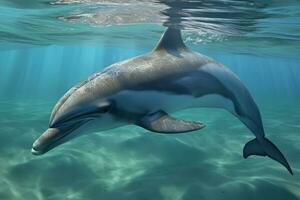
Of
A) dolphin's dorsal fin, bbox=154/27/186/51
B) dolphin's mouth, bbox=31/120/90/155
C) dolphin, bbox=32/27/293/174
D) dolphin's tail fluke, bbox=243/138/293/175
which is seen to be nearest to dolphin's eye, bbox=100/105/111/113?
dolphin, bbox=32/27/293/174

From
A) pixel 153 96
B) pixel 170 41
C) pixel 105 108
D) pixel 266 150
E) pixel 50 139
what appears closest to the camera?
pixel 50 139

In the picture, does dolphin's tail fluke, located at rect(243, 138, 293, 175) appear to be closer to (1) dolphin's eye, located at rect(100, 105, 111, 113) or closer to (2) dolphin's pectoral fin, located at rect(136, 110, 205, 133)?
(2) dolphin's pectoral fin, located at rect(136, 110, 205, 133)

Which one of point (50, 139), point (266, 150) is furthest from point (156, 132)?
point (266, 150)

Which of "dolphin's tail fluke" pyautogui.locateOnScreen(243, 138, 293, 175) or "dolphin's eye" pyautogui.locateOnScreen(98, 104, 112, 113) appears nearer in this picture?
"dolphin's eye" pyautogui.locateOnScreen(98, 104, 112, 113)

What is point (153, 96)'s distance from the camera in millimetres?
5488

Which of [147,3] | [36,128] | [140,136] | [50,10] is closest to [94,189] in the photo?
[140,136]

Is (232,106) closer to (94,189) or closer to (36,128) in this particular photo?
(94,189)

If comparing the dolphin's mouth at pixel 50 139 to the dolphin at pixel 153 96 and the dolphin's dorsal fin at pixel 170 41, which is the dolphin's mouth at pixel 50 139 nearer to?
the dolphin at pixel 153 96

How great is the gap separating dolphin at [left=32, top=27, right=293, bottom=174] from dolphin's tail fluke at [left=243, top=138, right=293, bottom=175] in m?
0.02

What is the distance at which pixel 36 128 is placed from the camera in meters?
12.6

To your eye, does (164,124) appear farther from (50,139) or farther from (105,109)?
(50,139)

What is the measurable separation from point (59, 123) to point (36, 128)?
8608mm

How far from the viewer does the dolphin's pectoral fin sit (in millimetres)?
4904

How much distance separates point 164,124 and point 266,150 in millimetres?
3583
